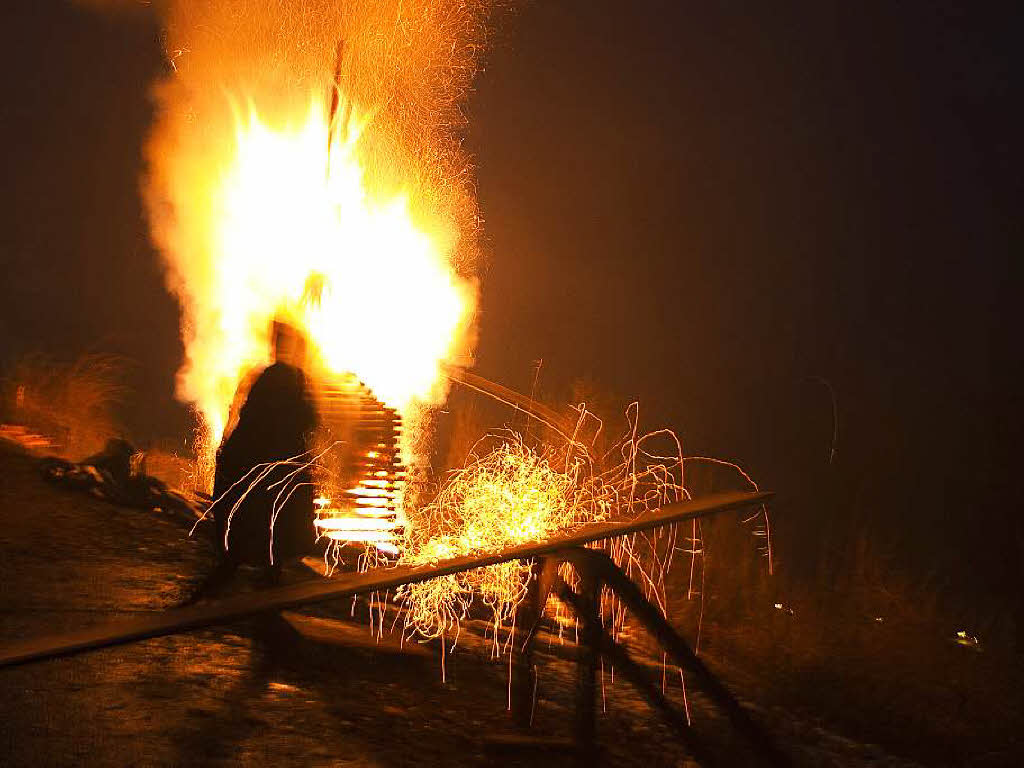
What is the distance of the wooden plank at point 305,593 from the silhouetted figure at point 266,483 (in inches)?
92.7

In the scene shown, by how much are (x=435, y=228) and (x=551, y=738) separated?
322 inches

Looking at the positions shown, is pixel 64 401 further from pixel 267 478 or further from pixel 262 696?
pixel 262 696

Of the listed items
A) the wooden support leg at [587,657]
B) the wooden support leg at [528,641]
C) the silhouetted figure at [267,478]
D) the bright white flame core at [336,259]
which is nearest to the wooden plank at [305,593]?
the wooden support leg at [587,657]

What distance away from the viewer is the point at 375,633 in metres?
6.95

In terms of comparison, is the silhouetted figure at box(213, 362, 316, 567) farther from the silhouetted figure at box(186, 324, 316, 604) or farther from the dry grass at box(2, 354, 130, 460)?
the dry grass at box(2, 354, 130, 460)

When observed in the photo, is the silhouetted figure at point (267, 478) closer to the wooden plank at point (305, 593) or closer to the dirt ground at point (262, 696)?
the dirt ground at point (262, 696)

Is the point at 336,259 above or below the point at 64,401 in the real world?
above

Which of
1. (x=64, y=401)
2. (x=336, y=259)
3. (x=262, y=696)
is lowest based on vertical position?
(x=262, y=696)

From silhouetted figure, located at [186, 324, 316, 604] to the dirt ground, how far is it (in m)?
0.54

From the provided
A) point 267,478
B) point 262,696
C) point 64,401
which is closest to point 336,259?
point 267,478

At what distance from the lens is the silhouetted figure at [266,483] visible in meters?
6.08

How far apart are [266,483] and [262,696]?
157 centimetres

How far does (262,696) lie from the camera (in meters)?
4.99

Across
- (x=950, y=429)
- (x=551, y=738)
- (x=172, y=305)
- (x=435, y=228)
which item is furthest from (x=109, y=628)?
(x=172, y=305)
